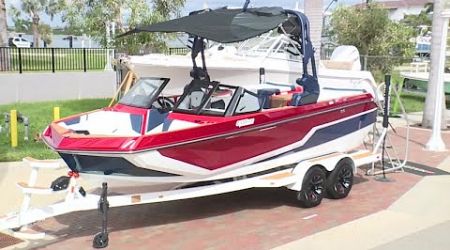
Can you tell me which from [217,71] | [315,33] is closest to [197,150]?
[315,33]

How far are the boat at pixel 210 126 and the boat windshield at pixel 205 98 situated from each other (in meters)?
0.01

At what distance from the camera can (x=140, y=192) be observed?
6.36 metres

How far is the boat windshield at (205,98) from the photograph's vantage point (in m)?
6.95

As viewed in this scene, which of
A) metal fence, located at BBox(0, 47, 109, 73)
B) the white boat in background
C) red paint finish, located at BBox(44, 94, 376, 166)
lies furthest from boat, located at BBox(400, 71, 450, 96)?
red paint finish, located at BBox(44, 94, 376, 166)

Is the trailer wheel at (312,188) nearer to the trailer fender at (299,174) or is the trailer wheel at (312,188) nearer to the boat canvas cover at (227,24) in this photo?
the trailer fender at (299,174)

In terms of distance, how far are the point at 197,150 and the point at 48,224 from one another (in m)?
1.94

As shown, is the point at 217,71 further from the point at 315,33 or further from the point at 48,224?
the point at 48,224

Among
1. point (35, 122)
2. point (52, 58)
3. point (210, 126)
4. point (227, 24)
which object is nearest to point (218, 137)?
point (210, 126)

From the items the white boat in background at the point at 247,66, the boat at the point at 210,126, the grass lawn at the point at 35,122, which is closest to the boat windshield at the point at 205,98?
the boat at the point at 210,126

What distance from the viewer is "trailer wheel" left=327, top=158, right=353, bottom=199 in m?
7.70

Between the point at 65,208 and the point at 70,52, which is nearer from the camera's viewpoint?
the point at 65,208

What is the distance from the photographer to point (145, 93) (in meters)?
7.43

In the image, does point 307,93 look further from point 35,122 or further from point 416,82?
point 416,82

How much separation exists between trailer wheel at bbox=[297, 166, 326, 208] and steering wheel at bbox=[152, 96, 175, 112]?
1.90 meters
